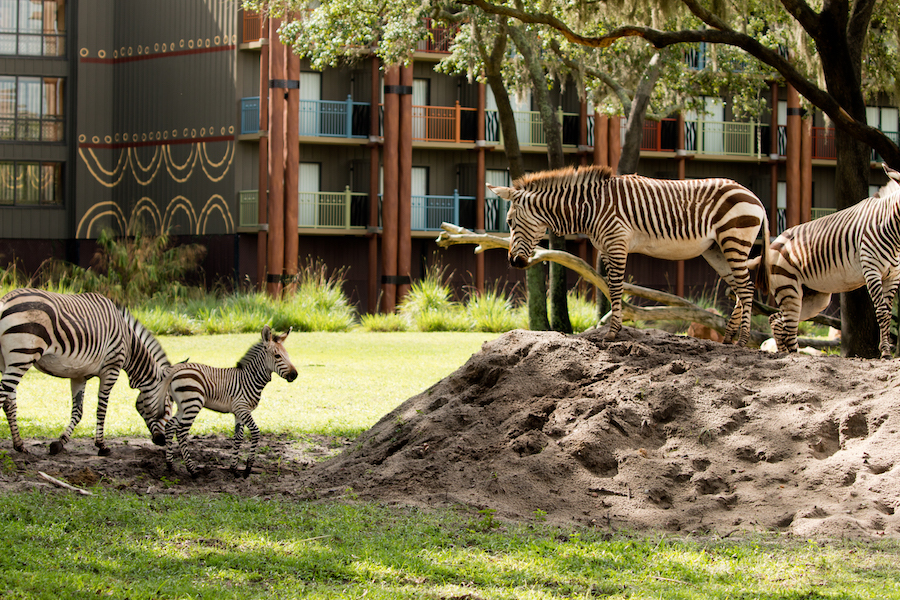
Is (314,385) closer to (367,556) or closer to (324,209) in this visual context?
(367,556)

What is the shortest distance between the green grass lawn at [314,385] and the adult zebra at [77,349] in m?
1.50

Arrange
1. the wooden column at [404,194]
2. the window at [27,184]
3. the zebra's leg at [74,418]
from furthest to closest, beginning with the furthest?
the window at [27,184] → the wooden column at [404,194] → the zebra's leg at [74,418]

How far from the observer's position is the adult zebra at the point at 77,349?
8.31 m

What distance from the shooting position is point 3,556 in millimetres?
5129

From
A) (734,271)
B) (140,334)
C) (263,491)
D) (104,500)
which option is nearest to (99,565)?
(104,500)

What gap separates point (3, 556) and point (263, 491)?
277cm

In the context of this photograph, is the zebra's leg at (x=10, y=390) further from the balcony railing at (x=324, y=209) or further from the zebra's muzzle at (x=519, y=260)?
the balcony railing at (x=324, y=209)

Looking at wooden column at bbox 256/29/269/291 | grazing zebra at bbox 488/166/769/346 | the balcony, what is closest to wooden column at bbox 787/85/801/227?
the balcony

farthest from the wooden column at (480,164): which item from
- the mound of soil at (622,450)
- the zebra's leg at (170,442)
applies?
the zebra's leg at (170,442)

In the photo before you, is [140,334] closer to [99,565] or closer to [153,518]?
[153,518]

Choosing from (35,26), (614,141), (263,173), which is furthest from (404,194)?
(35,26)

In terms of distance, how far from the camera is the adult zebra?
8.31 m

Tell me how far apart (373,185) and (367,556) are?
26.7 meters

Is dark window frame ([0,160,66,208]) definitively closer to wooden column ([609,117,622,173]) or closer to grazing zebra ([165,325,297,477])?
wooden column ([609,117,622,173])
